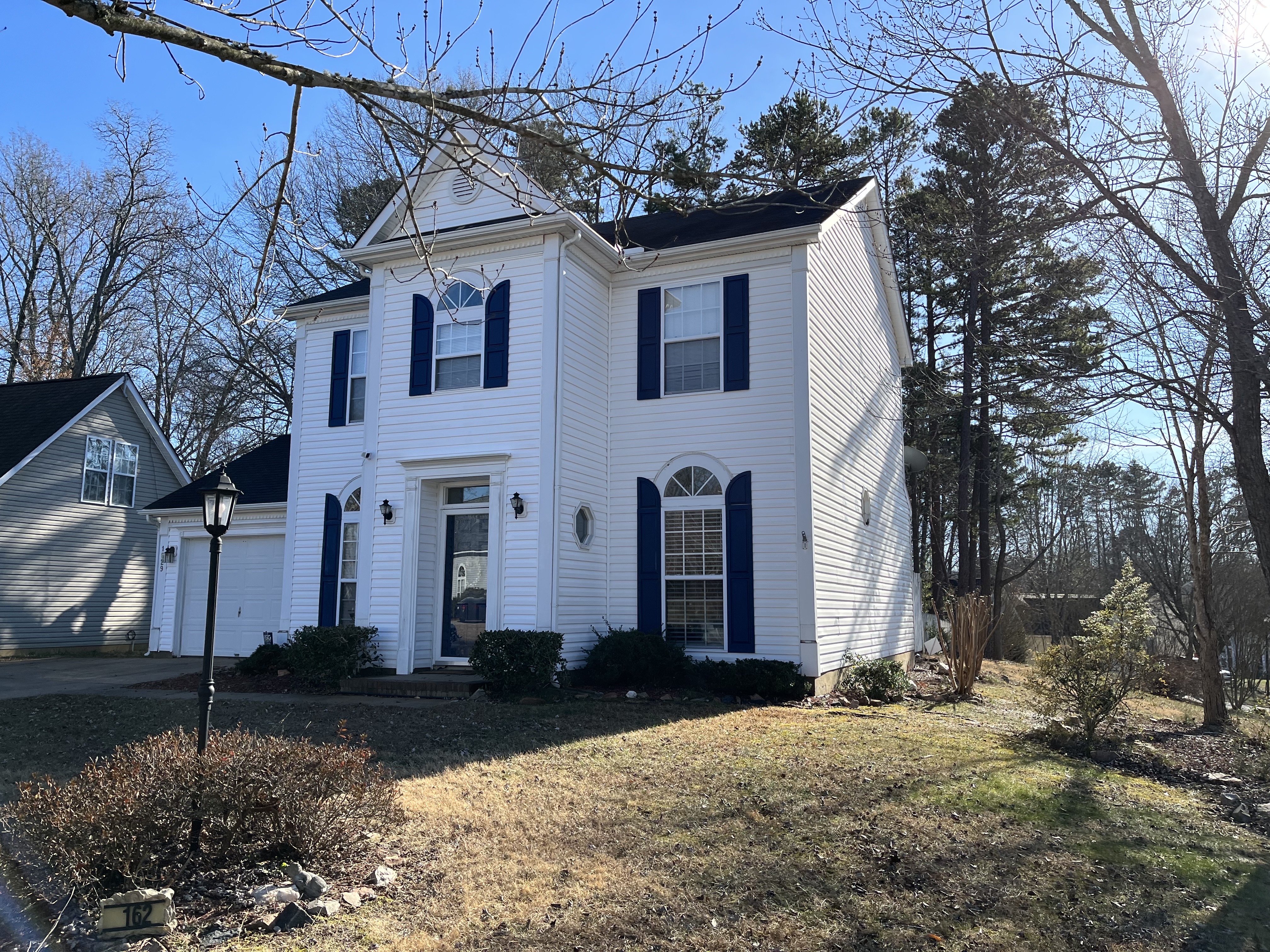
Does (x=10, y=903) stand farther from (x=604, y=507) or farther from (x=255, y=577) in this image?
(x=255, y=577)

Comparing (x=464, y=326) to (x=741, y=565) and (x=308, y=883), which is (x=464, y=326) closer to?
(x=741, y=565)

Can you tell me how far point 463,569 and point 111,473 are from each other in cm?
1324

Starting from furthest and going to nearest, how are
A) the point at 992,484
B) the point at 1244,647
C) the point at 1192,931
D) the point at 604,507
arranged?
the point at 992,484 → the point at 1244,647 → the point at 604,507 → the point at 1192,931

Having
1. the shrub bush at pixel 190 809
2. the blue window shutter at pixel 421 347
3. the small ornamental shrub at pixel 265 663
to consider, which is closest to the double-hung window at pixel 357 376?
the blue window shutter at pixel 421 347

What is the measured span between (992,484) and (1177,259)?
18.0 m

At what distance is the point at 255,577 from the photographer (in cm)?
1689

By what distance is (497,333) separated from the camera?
1257 centimetres

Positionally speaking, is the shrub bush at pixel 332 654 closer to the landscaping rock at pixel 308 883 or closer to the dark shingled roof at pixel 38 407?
the landscaping rock at pixel 308 883

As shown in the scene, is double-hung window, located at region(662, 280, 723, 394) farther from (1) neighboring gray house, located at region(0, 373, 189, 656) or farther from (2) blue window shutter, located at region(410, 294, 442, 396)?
(1) neighboring gray house, located at region(0, 373, 189, 656)

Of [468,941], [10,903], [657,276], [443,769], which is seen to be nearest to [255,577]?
[657,276]

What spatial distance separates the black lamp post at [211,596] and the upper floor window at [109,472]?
1741cm

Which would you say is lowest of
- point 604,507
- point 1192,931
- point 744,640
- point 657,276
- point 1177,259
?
point 1192,931

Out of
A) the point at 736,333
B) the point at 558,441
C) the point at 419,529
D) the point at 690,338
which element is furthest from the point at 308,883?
the point at 690,338

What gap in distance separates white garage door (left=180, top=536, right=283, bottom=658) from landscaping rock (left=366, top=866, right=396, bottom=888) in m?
12.5
